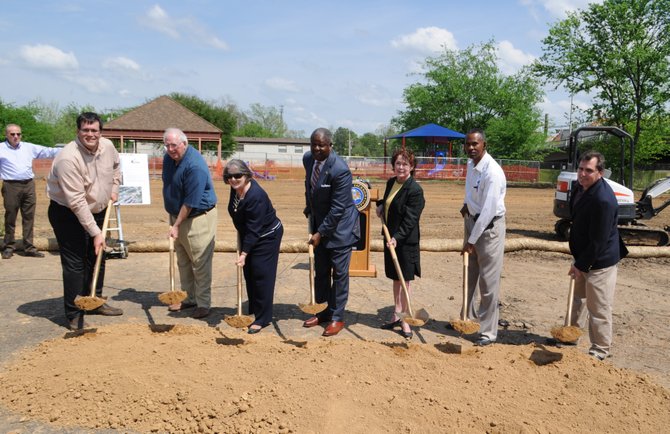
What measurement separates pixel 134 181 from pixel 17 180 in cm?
178

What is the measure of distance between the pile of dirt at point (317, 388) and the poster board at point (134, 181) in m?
4.75

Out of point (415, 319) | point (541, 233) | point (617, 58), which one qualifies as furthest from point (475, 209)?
point (617, 58)

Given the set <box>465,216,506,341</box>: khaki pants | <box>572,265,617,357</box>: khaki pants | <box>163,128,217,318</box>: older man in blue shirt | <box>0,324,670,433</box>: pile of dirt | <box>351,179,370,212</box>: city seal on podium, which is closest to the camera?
<box>0,324,670,433</box>: pile of dirt

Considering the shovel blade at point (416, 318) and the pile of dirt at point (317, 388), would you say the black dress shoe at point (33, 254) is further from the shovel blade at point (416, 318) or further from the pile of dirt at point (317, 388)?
the shovel blade at point (416, 318)

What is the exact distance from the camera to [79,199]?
477 cm

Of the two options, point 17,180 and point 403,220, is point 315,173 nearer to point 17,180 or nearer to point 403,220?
point 403,220

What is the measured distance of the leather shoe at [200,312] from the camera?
544 cm

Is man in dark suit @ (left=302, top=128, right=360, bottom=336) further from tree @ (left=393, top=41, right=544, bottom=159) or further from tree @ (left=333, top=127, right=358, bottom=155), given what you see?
tree @ (left=333, top=127, right=358, bottom=155)

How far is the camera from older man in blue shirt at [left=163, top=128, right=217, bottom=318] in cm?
516

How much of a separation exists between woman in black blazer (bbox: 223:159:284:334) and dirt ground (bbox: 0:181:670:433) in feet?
0.96

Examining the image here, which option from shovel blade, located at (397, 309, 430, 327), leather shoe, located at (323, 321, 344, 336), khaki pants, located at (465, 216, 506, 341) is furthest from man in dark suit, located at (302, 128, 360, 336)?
khaki pants, located at (465, 216, 506, 341)

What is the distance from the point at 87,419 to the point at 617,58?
2779 cm

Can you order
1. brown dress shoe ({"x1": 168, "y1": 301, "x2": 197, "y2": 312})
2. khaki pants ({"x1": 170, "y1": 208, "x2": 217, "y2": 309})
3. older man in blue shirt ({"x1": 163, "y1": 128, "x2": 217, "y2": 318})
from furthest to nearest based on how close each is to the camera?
brown dress shoe ({"x1": 168, "y1": 301, "x2": 197, "y2": 312}) < khaki pants ({"x1": 170, "y1": 208, "x2": 217, "y2": 309}) < older man in blue shirt ({"x1": 163, "y1": 128, "x2": 217, "y2": 318})

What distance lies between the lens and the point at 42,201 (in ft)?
52.1
